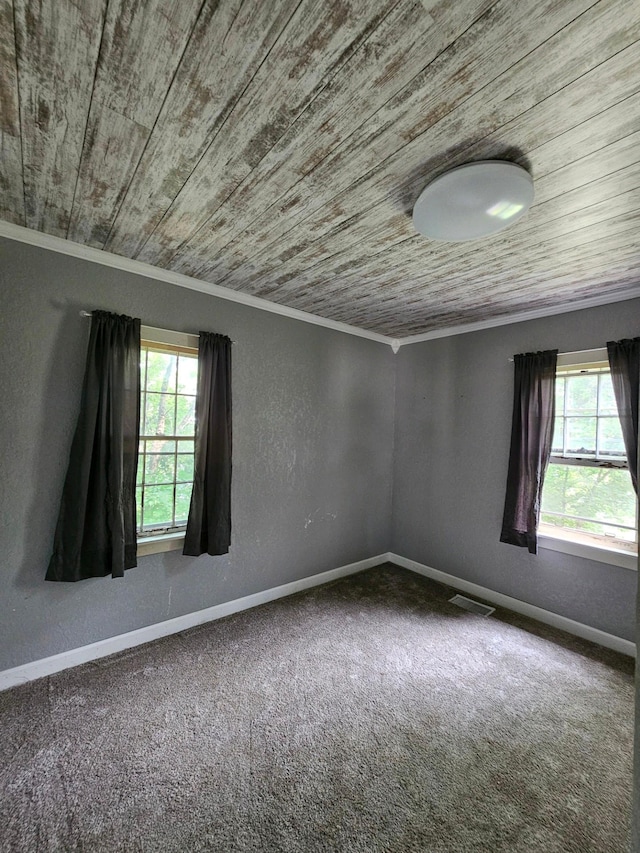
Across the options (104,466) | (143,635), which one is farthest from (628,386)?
(143,635)

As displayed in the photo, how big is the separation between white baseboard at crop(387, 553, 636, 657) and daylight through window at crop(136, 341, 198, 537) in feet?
8.56

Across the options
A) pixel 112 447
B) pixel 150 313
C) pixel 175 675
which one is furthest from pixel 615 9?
pixel 175 675

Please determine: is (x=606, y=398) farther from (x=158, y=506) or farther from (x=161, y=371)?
(x=158, y=506)

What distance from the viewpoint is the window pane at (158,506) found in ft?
8.52

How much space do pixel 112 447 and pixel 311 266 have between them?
1.76 m

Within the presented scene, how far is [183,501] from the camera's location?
8.99ft

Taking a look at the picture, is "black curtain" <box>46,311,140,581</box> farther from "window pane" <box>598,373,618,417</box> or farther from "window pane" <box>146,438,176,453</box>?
"window pane" <box>598,373,618,417</box>

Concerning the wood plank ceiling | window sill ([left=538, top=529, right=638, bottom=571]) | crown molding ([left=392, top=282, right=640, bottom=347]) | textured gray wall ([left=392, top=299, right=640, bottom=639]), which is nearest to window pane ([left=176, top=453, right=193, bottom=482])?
the wood plank ceiling

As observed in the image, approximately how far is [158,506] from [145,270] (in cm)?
168

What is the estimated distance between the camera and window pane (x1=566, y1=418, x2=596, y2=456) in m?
2.85

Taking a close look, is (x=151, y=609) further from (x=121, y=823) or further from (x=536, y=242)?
(x=536, y=242)

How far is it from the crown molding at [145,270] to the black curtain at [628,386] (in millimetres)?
2315

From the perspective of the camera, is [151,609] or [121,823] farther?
[151,609]

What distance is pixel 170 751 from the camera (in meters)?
1.70
